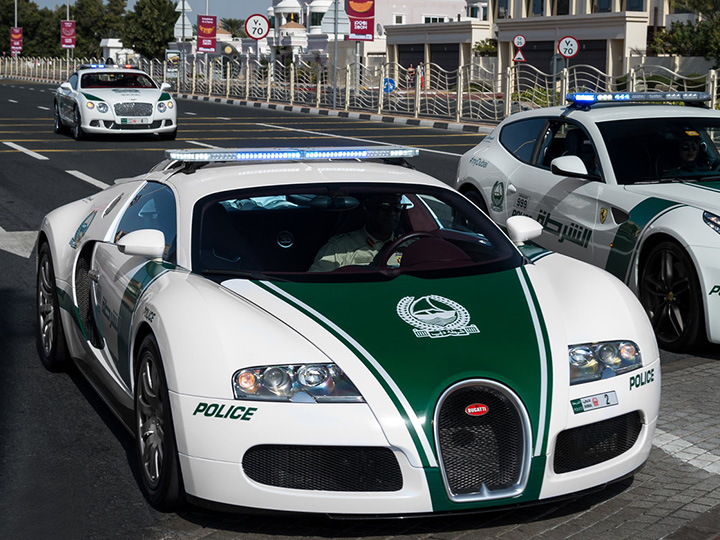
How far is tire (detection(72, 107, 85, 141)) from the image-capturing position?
22719 mm

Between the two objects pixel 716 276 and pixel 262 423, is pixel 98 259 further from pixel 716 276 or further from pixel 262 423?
pixel 716 276

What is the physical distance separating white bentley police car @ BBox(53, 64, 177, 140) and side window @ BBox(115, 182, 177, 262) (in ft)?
57.2

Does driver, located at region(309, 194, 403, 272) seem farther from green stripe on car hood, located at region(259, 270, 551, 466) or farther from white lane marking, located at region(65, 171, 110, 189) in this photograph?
white lane marking, located at region(65, 171, 110, 189)

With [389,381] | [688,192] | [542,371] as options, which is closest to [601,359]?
[542,371]

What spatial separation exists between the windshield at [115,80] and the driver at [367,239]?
19.0 meters

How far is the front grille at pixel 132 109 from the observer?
22.8 metres

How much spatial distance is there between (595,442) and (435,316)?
0.74m

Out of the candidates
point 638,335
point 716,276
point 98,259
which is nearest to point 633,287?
point 716,276

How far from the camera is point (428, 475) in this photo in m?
3.87

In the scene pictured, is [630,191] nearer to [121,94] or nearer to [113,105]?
[113,105]

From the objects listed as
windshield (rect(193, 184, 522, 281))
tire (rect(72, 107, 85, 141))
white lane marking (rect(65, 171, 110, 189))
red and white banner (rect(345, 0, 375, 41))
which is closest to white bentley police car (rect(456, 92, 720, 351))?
windshield (rect(193, 184, 522, 281))

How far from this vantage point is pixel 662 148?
26.1ft

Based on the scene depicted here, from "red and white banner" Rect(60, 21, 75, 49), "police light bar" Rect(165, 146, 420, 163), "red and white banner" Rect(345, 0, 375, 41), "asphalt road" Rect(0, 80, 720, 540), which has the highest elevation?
"red and white banner" Rect(60, 21, 75, 49)

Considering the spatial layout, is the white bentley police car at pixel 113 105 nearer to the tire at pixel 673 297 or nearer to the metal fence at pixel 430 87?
the metal fence at pixel 430 87
